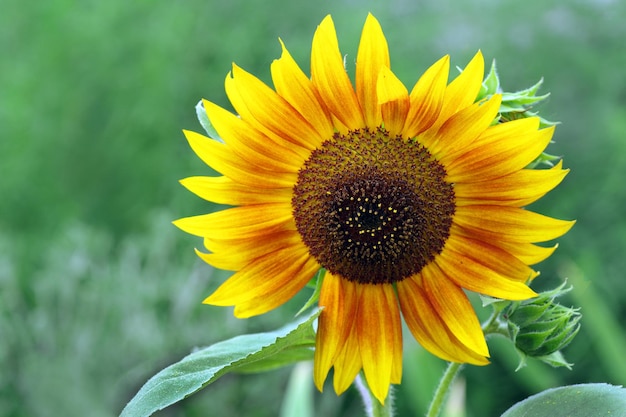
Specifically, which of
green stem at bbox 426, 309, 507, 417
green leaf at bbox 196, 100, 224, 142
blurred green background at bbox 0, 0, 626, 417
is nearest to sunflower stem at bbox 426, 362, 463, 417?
green stem at bbox 426, 309, 507, 417

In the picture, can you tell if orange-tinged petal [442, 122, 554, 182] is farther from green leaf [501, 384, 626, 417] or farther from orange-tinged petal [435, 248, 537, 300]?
green leaf [501, 384, 626, 417]

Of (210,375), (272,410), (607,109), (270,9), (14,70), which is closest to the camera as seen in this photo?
(210,375)

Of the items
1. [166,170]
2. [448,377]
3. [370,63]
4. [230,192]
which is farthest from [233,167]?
[166,170]

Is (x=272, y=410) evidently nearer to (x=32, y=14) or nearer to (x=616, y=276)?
(x=616, y=276)

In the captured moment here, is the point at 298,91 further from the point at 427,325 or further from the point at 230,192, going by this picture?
the point at 427,325

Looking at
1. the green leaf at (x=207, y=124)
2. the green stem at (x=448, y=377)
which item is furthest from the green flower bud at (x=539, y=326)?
the green leaf at (x=207, y=124)

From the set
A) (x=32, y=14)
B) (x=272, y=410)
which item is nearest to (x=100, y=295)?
(x=272, y=410)

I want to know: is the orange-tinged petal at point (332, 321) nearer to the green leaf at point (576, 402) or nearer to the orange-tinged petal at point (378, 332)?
the orange-tinged petal at point (378, 332)
